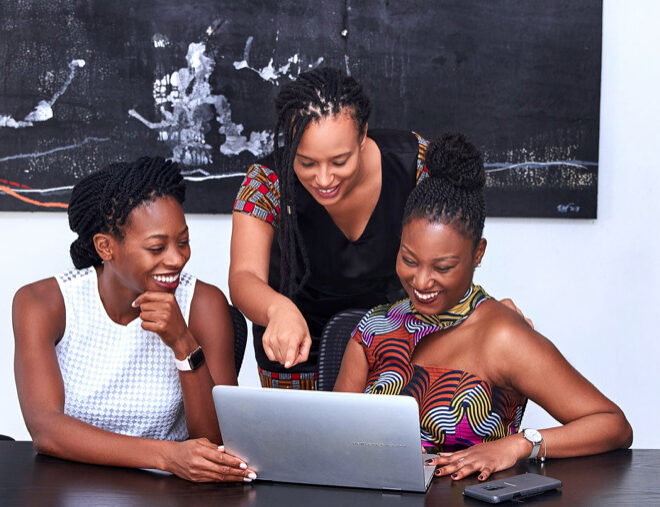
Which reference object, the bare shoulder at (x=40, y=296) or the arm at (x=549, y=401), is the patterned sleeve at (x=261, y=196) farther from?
the arm at (x=549, y=401)

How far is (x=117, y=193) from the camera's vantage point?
6.39 ft

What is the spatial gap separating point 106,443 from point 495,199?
2225mm

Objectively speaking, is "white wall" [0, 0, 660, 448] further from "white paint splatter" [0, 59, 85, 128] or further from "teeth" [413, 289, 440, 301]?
"teeth" [413, 289, 440, 301]

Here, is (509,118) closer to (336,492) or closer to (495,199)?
(495,199)

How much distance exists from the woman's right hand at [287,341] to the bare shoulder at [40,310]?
2.02 ft

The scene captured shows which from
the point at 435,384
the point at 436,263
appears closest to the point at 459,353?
the point at 435,384

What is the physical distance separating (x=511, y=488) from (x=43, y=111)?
269 centimetres

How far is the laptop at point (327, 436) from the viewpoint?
133cm

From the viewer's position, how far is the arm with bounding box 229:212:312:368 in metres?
1.59

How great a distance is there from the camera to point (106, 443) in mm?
1639

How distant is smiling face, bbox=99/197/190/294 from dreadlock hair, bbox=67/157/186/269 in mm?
23

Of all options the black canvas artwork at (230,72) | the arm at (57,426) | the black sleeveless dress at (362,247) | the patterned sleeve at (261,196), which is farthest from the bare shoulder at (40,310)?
the black canvas artwork at (230,72)

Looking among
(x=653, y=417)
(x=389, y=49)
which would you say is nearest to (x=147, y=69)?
(x=389, y=49)

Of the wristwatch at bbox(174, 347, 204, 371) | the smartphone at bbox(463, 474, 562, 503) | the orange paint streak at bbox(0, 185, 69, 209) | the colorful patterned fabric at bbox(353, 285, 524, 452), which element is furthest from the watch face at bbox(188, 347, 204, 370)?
the orange paint streak at bbox(0, 185, 69, 209)
